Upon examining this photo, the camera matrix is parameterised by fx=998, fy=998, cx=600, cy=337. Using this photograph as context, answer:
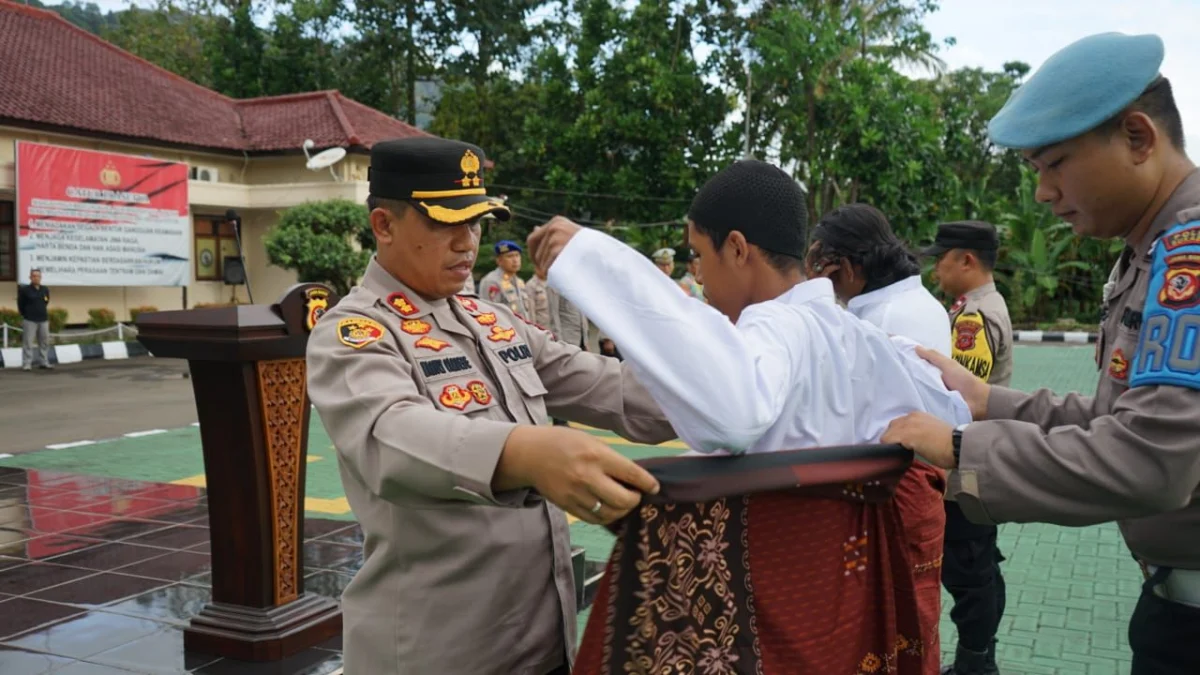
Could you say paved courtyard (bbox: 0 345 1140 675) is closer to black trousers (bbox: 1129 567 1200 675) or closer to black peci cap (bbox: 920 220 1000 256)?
black peci cap (bbox: 920 220 1000 256)

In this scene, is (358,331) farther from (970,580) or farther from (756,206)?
(970,580)

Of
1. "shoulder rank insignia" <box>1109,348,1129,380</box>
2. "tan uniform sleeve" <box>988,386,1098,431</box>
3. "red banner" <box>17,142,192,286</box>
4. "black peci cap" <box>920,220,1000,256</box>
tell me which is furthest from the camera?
"red banner" <box>17,142,192,286</box>

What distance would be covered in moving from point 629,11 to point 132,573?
17894mm

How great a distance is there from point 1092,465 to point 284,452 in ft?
9.62

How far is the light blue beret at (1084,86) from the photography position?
5.13 ft

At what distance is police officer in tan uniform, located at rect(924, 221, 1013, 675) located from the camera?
3553 millimetres

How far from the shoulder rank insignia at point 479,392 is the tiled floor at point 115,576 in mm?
2033

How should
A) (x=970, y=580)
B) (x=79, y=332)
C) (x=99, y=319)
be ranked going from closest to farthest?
(x=970, y=580), (x=79, y=332), (x=99, y=319)

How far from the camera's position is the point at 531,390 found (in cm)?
202

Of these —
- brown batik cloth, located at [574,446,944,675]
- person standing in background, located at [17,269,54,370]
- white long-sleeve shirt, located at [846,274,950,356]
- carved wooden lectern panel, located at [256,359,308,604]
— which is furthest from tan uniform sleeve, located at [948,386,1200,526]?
person standing in background, located at [17,269,54,370]

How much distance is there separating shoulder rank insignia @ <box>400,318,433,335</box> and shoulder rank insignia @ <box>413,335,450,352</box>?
0.02 meters

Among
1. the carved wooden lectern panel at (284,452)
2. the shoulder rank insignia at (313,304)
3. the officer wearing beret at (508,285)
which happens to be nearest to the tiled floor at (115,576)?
the carved wooden lectern panel at (284,452)

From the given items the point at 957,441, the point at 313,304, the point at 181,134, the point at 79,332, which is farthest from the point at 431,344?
the point at 181,134

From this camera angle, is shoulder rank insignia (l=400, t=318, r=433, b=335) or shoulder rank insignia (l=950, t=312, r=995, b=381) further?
→ shoulder rank insignia (l=950, t=312, r=995, b=381)
